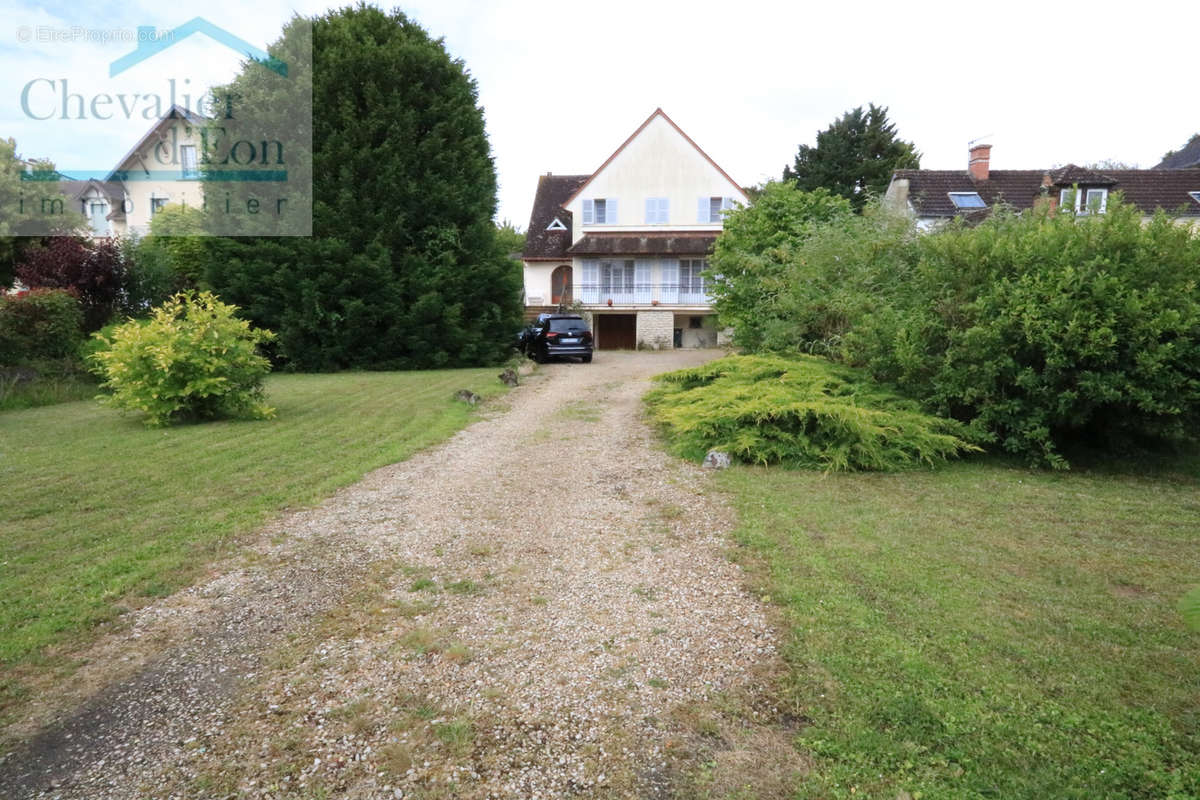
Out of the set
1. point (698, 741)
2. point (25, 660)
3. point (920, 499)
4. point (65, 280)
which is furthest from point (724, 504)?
point (65, 280)

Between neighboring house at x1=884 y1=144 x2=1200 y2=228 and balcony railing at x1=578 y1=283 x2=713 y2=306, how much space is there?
30.8ft

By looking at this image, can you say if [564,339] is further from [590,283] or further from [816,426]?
[816,426]

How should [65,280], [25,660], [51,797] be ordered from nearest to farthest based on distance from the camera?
[51,797]
[25,660]
[65,280]

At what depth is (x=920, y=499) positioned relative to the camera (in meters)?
6.50

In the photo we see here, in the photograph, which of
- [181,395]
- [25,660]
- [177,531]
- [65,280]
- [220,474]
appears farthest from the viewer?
[65,280]

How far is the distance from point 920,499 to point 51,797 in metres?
6.66

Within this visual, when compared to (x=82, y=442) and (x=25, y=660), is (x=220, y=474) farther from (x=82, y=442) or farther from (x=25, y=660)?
(x=25, y=660)

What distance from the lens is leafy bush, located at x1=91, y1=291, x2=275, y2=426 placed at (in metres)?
9.68

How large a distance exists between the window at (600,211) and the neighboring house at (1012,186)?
12423mm

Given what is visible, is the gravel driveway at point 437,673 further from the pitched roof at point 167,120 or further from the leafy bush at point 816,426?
the pitched roof at point 167,120

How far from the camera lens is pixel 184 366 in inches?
389

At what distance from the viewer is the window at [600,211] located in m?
31.0

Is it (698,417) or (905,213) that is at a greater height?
(905,213)

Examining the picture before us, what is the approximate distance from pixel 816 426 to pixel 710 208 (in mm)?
24527
